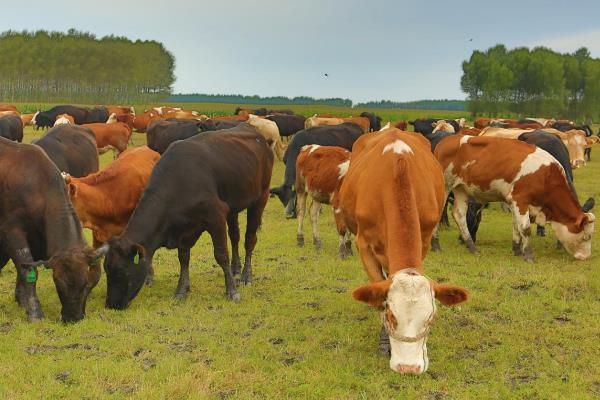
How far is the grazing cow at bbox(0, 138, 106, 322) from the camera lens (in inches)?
253

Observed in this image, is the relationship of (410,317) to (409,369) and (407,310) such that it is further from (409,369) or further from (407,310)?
(409,369)

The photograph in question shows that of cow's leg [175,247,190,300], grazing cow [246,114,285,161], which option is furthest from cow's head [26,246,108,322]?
grazing cow [246,114,285,161]

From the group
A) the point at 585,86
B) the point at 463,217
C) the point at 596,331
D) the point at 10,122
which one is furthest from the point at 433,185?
the point at 585,86

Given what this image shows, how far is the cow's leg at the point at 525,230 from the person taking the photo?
9781 millimetres

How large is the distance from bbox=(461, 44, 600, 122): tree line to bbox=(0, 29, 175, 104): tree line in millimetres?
49651

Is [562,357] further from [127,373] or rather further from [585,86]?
[585,86]

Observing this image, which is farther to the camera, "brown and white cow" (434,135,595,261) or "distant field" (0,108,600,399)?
"brown and white cow" (434,135,595,261)

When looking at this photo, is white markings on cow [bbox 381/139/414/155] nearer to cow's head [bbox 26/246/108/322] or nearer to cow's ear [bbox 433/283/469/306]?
cow's ear [bbox 433/283/469/306]

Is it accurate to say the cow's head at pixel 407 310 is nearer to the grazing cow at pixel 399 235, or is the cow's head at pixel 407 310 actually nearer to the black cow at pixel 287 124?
the grazing cow at pixel 399 235

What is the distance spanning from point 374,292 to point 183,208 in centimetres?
328

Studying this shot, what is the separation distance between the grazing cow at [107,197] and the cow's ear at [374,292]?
4637 mm

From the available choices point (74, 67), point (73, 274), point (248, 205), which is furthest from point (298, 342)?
point (74, 67)

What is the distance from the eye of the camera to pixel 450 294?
15.3ft

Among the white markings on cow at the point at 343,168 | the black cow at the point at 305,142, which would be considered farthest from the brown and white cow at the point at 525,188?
the black cow at the point at 305,142
